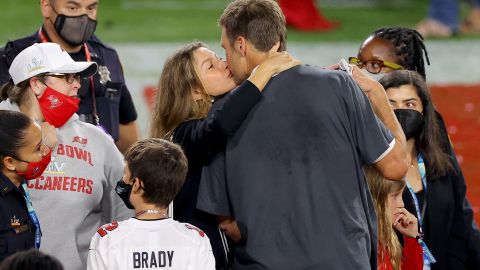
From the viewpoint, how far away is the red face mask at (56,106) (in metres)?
5.25

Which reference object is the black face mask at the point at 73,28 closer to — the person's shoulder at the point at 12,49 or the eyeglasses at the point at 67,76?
the person's shoulder at the point at 12,49

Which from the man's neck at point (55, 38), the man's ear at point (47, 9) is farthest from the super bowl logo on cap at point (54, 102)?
the man's ear at point (47, 9)

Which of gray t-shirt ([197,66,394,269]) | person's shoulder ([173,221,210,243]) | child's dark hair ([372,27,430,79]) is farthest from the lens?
child's dark hair ([372,27,430,79])

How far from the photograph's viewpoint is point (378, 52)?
6.07 metres

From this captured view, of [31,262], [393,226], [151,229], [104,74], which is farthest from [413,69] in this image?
[31,262]

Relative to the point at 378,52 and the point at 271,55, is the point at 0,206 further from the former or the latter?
the point at 378,52

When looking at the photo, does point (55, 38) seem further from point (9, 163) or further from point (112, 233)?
point (112, 233)

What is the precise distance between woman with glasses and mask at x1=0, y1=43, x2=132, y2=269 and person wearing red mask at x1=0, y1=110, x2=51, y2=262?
27 centimetres

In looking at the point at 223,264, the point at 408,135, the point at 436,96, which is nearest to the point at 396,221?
the point at 408,135

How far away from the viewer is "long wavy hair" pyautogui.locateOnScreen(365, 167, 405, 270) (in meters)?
5.42

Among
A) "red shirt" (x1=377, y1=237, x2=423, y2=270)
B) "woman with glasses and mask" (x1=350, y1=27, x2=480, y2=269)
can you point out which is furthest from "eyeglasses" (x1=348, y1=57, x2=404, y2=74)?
"red shirt" (x1=377, y1=237, x2=423, y2=270)

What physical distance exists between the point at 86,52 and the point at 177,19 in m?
11.0

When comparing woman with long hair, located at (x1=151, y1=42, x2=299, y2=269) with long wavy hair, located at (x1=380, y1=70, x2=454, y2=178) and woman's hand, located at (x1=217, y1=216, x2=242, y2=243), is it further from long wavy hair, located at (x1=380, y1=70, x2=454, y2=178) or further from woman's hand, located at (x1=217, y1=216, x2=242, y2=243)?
long wavy hair, located at (x1=380, y1=70, x2=454, y2=178)

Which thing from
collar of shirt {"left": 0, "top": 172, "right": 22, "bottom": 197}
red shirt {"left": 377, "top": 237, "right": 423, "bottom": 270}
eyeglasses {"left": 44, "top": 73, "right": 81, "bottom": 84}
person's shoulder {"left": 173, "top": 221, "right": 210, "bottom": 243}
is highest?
eyeglasses {"left": 44, "top": 73, "right": 81, "bottom": 84}
